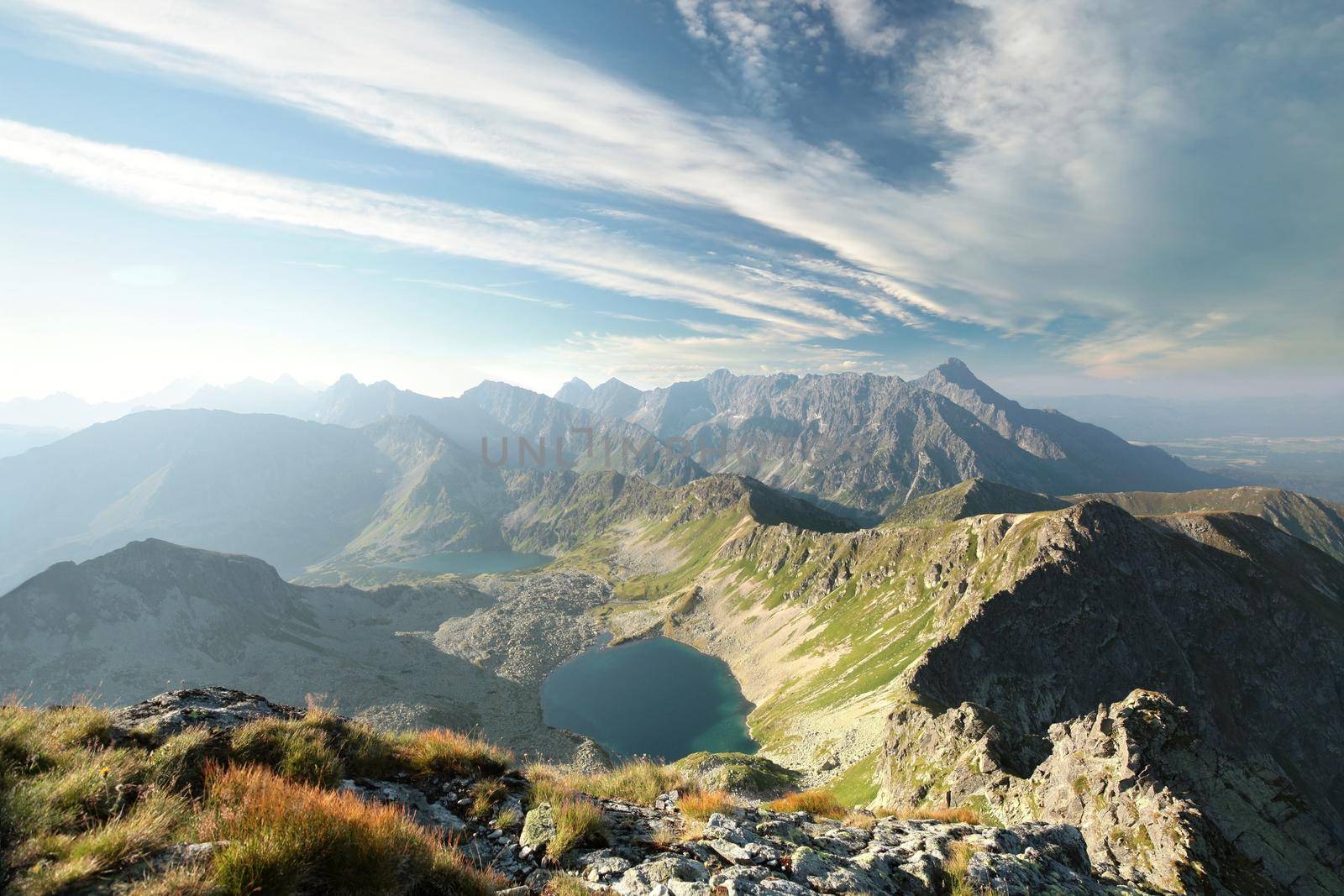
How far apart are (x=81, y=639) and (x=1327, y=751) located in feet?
848

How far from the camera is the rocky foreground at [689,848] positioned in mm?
8680

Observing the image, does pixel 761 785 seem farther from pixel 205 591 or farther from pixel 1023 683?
pixel 205 591

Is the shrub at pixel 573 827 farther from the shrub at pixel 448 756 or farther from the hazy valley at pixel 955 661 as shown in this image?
the hazy valley at pixel 955 661

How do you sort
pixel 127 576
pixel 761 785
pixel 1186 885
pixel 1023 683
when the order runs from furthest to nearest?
pixel 127 576
pixel 1023 683
pixel 761 785
pixel 1186 885

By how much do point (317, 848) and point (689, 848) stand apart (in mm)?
6703

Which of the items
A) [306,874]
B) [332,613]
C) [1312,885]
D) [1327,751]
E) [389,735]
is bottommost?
[332,613]

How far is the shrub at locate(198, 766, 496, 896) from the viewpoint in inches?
222

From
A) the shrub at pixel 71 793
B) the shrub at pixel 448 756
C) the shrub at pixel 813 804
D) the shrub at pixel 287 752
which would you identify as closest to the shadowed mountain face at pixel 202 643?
the shrub at pixel 448 756

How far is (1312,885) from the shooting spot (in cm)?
2117

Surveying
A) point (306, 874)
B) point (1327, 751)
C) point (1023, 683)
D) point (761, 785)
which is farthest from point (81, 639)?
point (1327, 751)

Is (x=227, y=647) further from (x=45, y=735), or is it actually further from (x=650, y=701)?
(x=45, y=735)

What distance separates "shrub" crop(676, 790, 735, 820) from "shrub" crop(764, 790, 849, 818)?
345 cm

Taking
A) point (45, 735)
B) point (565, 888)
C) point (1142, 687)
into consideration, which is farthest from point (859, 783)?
point (45, 735)

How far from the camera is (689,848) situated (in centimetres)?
991
